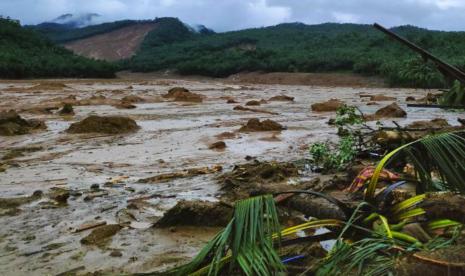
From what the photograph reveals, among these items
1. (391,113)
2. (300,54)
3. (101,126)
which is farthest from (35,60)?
(101,126)

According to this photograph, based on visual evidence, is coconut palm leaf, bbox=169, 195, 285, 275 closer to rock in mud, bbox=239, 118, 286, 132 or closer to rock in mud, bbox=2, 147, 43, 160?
rock in mud, bbox=2, 147, 43, 160

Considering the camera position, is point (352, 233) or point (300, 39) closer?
point (352, 233)

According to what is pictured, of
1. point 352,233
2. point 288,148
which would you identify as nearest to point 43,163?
point 288,148

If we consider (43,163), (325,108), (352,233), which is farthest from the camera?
(325,108)

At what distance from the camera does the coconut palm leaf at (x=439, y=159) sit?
3.02 meters

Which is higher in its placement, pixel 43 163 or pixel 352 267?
pixel 352 267

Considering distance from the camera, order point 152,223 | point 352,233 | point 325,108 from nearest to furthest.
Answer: point 352,233 < point 152,223 < point 325,108

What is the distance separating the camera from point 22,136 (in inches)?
452

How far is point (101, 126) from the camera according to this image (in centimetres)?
1206

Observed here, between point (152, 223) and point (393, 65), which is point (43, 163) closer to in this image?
point (152, 223)

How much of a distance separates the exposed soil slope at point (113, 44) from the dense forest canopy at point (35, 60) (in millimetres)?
23084

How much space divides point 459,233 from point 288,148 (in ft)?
23.4

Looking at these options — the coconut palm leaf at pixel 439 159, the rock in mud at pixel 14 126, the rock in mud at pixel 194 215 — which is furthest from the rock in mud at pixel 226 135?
the coconut palm leaf at pixel 439 159

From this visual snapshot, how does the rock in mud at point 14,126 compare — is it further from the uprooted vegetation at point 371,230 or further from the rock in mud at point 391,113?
the uprooted vegetation at point 371,230
